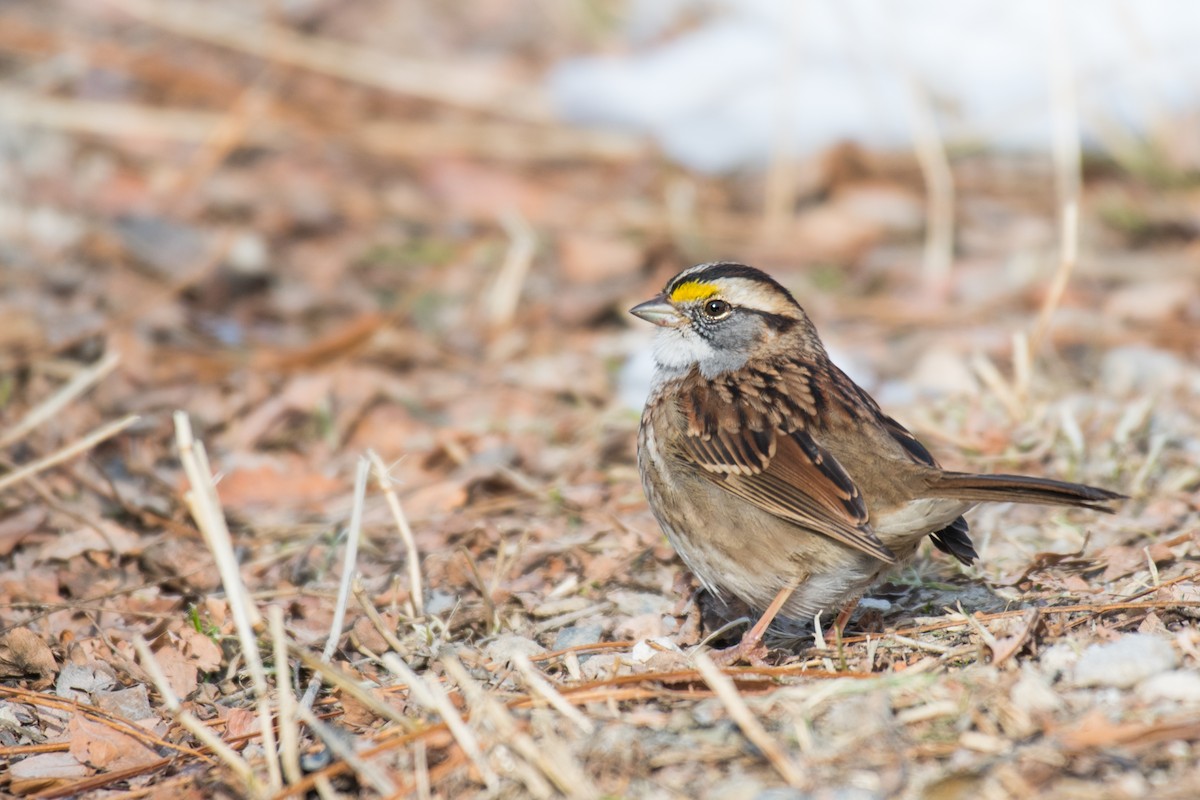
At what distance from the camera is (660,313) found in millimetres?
4535

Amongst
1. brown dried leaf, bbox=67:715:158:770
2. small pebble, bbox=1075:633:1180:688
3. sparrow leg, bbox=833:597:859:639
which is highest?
small pebble, bbox=1075:633:1180:688

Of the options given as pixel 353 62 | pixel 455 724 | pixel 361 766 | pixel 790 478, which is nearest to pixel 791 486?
pixel 790 478

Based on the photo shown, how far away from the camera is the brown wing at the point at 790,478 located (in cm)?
362

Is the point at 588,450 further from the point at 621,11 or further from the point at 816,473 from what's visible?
the point at 621,11

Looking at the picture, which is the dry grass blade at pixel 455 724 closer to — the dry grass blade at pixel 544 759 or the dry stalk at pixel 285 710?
the dry grass blade at pixel 544 759

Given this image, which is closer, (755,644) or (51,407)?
(755,644)

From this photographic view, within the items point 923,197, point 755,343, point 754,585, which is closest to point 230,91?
point 923,197

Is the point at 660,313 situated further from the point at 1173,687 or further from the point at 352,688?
the point at 1173,687

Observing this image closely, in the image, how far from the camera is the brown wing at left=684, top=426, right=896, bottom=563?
142 inches

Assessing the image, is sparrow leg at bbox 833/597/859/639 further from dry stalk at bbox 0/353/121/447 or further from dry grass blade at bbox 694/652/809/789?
dry stalk at bbox 0/353/121/447

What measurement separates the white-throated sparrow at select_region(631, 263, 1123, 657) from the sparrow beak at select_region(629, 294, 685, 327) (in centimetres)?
21

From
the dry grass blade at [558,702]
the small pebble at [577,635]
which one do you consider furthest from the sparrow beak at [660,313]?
the dry grass blade at [558,702]

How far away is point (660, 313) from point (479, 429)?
133 cm

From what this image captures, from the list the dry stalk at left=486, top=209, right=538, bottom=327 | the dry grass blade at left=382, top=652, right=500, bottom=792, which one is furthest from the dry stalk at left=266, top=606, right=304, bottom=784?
the dry stalk at left=486, top=209, right=538, bottom=327
